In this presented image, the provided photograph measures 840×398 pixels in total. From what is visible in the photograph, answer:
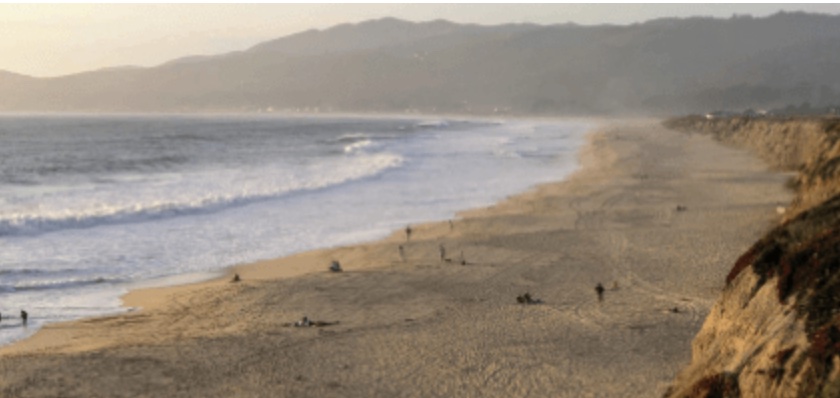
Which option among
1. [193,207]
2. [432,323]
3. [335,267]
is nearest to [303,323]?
[432,323]

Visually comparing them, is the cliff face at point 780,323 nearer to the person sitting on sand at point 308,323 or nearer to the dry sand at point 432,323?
the dry sand at point 432,323

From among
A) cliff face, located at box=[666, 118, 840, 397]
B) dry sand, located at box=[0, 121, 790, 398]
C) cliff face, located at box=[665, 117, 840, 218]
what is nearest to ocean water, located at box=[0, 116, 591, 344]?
dry sand, located at box=[0, 121, 790, 398]

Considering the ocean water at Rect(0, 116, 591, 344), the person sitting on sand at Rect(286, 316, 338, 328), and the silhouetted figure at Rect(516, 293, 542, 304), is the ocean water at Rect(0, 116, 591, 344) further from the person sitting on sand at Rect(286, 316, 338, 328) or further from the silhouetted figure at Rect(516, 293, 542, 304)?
the silhouetted figure at Rect(516, 293, 542, 304)

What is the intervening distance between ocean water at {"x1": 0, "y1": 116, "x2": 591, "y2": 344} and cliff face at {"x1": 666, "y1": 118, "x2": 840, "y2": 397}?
11595 mm

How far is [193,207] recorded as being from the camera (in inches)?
1243

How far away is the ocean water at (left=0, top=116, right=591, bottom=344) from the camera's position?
1994 cm

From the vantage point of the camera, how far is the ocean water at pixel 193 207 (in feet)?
65.4

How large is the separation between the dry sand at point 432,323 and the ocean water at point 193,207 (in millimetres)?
1941

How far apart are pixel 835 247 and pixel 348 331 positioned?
8.49 m

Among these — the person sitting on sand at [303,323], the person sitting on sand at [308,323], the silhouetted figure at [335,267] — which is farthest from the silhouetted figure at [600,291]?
the silhouetted figure at [335,267]

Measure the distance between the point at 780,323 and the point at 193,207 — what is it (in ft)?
87.0

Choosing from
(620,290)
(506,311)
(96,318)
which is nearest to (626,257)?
(620,290)

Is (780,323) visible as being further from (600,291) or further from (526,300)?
(526,300)

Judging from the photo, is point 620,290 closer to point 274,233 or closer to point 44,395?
point 44,395
